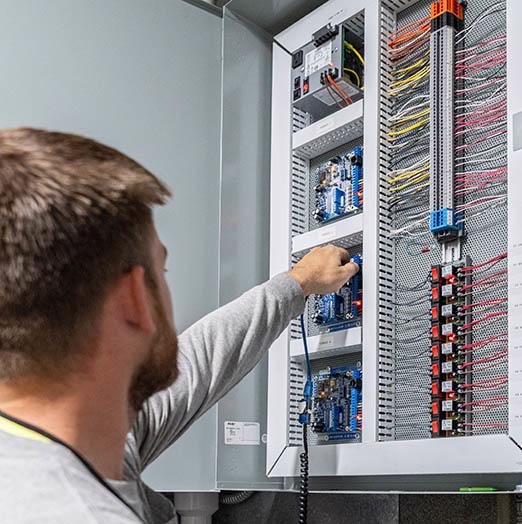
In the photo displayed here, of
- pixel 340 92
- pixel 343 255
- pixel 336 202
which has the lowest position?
pixel 343 255

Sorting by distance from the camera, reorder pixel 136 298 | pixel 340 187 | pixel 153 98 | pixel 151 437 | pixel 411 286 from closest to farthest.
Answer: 1. pixel 136 298
2. pixel 151 437
3. pixel 411 286
4. pixel 340 187
5. pixel 153 98

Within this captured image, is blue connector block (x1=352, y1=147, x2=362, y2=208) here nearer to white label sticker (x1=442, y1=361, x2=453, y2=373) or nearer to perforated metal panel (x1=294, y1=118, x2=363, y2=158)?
perforated metal panel (x1=294, y1=118, x2=363, y2=158)

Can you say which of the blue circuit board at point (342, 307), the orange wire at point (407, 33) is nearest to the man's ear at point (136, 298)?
the blue circuit board at point (342, 307)

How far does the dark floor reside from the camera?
2.08m

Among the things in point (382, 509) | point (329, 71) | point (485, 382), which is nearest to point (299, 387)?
point (382, 509)

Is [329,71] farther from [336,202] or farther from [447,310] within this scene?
[447,310]

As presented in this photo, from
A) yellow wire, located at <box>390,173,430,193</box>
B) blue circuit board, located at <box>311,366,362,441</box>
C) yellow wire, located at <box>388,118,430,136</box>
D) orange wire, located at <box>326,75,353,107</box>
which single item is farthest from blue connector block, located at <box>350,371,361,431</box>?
orange wire, located at <box>326,75,353,107</box>

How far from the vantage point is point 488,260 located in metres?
1.89

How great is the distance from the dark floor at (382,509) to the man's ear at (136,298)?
50.1 inches

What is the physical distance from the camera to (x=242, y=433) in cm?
234

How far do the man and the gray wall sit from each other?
1163 millimetres

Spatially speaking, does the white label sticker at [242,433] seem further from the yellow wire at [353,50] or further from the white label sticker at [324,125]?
the yellow wire at [353,50]

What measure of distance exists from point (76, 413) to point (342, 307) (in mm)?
1232

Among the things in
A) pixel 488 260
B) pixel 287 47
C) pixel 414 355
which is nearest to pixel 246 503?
pixel 414 355
